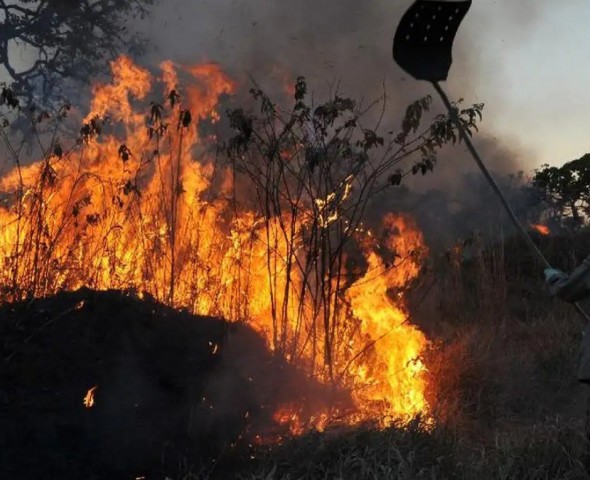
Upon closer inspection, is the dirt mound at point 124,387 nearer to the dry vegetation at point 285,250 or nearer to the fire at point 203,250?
the dry vegetation at point 285,250

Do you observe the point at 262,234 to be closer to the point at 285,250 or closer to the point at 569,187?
the point at 285,250

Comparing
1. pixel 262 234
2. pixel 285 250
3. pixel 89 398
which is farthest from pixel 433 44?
pixel 262 234

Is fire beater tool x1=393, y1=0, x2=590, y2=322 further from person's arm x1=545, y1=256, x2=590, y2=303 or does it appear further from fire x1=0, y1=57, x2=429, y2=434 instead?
fire x1=0, y1=57, x2=429, y2=434

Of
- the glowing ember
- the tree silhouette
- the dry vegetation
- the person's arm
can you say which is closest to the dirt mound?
the glowing ember

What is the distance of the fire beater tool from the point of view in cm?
326

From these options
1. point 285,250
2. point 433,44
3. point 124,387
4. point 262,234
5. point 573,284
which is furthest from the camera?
point 262,234

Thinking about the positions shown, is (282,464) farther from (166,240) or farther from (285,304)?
(166,240)

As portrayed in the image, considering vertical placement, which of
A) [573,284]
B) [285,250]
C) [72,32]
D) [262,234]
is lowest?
[573,284]

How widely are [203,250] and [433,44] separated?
3389 mm

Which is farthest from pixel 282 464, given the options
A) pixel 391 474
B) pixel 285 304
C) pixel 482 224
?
pixel 482 224

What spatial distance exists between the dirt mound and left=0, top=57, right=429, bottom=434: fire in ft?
1.98

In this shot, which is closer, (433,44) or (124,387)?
(433,44)

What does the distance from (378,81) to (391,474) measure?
6.23 m

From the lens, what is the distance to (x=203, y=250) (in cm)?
617
